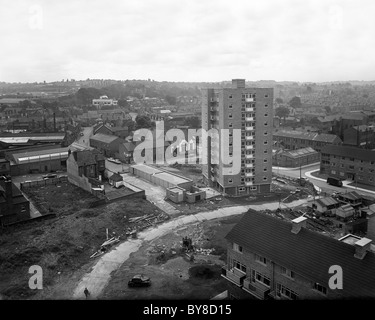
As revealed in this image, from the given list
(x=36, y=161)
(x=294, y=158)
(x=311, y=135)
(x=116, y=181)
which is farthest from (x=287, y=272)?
(x=311, y=135)

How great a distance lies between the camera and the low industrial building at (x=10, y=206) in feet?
59.6

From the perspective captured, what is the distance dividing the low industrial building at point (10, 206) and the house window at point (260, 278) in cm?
1375

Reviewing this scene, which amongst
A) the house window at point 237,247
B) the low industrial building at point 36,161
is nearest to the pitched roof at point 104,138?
the low industrial building at point 36,161

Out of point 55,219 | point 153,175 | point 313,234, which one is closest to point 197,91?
point 153,175

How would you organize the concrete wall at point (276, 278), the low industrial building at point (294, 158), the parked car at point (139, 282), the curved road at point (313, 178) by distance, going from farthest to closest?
1. the low industrial building at point (294, 158)
2. the curved road at point (313, 178)
3. the parked car at point (139, 282)
4. the concrete wall at point (276, 278)

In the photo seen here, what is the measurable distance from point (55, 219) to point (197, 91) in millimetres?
112454

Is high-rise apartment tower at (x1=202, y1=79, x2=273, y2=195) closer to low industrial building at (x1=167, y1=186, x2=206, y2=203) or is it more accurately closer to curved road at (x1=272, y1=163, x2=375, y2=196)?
low industrial building at (x1=167, y1=186, x2=206, y2=203)

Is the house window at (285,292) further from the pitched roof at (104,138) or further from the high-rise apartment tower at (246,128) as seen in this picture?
the pitched roof at (104,138)

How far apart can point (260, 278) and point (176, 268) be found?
474 cm

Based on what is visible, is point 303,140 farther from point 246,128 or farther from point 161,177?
point 161,177

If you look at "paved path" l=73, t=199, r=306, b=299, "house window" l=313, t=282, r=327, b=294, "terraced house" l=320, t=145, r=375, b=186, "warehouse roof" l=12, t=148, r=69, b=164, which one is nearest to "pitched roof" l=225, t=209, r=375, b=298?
"house window" l=313, t=282, r=327, b=294

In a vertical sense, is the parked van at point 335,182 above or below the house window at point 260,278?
below

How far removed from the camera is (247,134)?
25.2 metres
